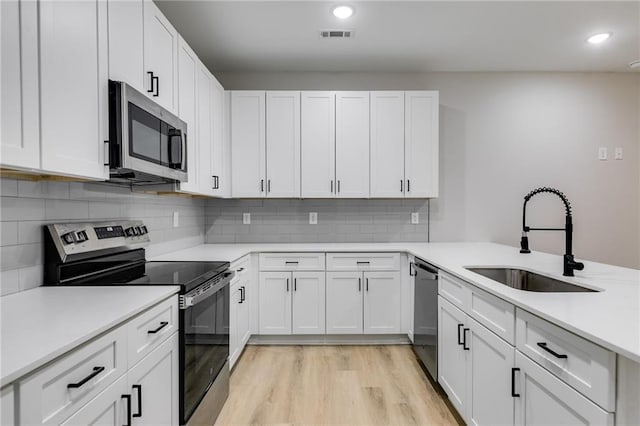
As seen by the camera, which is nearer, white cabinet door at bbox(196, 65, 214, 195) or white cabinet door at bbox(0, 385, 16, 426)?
white cabinet door at bbox(0, 385, 16, 426)

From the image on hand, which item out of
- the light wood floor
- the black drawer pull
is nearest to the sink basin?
the light wood floor

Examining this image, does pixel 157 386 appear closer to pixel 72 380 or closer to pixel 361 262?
pixel 72 380

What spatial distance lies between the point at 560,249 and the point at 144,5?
4118 millimetres

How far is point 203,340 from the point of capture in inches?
71.8

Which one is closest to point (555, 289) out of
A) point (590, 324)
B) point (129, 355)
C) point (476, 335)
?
→ point (476, 335)

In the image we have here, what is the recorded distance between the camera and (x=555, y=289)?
1814 millimetres

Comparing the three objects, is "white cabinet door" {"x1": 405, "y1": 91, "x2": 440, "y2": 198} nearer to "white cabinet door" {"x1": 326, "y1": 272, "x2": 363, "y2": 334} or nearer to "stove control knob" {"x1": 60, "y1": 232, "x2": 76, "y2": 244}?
"white cabinet door" {"x1": 326, "y1": 272, "x2": 363, "y2": 334}

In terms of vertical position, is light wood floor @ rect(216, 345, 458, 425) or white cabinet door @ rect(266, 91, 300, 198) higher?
white cabinet door @ rect(266, 91, 300, 198)

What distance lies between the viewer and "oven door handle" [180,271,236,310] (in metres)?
1.59

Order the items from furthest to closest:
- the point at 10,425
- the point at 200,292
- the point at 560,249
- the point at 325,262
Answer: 1. the point at 560,249
2. the point at 325,262
3. the point at 200,292
4. the point at 10,425

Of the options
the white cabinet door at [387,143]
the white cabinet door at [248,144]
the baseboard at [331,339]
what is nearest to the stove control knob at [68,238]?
the white cabinet door at [248,144]

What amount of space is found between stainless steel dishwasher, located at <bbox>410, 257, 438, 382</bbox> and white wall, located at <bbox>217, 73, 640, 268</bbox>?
0.97 metres

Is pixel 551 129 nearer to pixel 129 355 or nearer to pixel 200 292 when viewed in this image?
pixel 200 292

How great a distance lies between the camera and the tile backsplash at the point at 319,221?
3.64m
